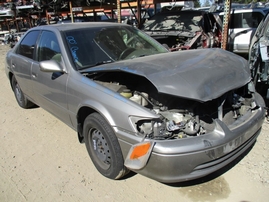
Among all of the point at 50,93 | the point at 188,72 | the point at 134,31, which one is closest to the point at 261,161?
the point at 188,72

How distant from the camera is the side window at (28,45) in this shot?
12.9 ft

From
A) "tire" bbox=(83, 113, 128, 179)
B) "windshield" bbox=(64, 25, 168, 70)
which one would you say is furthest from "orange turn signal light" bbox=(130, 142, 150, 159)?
"windshield" bbox=(64, 25, 168, 70)

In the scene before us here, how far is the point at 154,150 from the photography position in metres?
2.09

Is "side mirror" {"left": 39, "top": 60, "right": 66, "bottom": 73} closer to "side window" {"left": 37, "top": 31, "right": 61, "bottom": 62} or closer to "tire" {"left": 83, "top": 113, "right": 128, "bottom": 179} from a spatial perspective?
"side window" {"left": 37, "top": 31, "right": 61, "bottom": 62}

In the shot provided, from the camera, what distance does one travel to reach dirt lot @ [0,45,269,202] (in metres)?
2.50

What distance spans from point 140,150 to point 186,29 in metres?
5.91

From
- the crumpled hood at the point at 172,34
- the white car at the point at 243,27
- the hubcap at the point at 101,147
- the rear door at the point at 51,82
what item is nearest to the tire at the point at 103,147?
the hubcap at the point at 101,147

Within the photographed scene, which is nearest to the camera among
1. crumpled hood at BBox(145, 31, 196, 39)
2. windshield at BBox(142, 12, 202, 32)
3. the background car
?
the background car

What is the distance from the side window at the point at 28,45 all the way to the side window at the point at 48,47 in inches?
10.1

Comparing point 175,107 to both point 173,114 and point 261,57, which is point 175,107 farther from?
point 261,57

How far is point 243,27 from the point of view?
9.17m

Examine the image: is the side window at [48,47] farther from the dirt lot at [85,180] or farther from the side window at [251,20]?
the side window at [251,20]

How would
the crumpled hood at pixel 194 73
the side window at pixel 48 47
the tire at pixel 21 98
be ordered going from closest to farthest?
1. the crumpled hood at pixel 194 73
2. the side window at pixel 48 47
3. the tire at pixel 21 98

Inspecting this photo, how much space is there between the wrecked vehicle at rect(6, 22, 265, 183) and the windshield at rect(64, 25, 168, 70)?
0.01 meters
